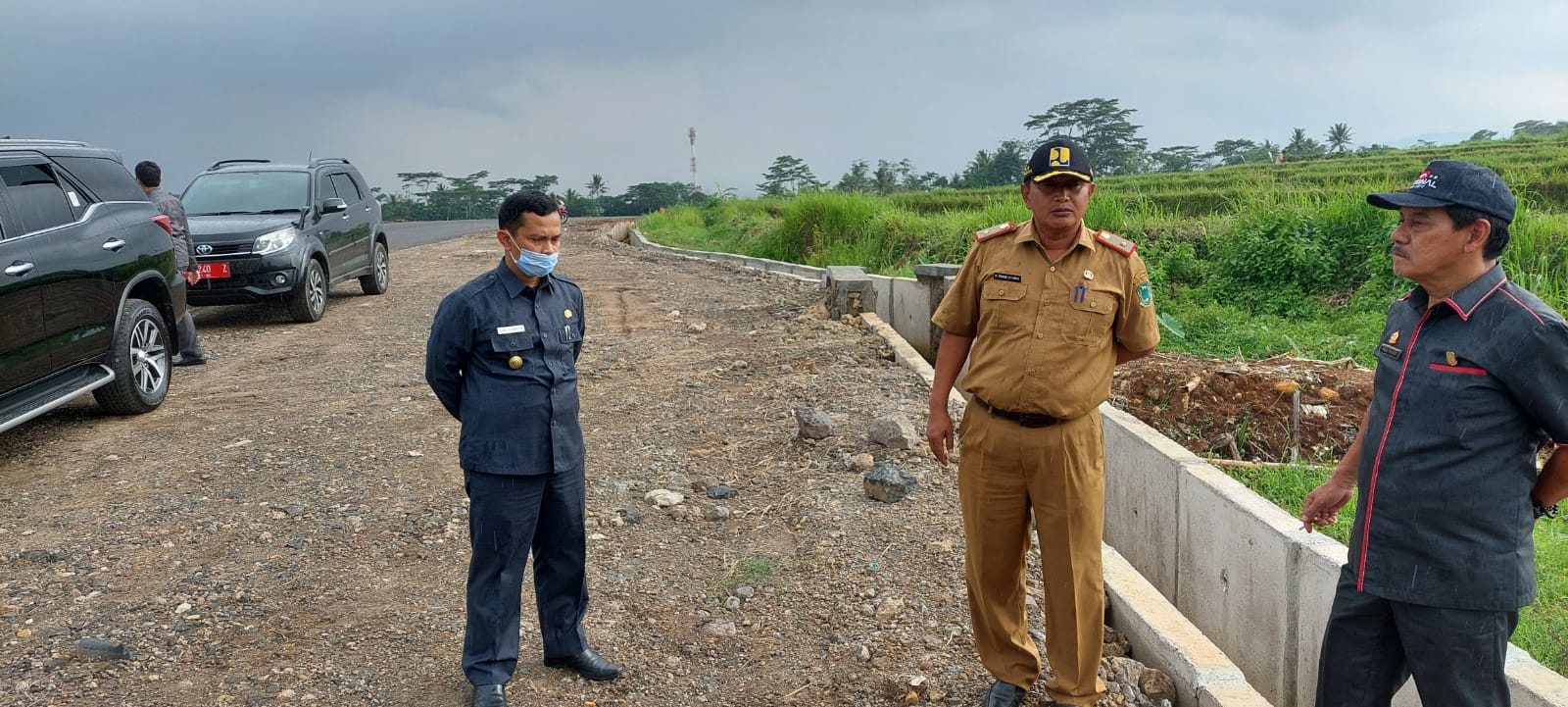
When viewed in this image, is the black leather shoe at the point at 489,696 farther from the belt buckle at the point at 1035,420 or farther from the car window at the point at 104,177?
the car window at the point at 104,177

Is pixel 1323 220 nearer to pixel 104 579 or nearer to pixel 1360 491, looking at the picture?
pixel 1360 491

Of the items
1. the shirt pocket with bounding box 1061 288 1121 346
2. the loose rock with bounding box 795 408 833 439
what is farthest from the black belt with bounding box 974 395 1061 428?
the loose rock with bounding box 795 408 833 439

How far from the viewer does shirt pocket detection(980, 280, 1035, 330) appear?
314 centimetres

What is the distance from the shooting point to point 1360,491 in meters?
2.63

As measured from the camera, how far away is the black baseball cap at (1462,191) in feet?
7.79

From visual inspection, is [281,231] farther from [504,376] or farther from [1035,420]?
[1035,420]

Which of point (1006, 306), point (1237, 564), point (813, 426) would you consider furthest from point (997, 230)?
point (813, 426)

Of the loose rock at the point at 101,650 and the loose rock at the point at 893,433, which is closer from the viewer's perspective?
the loose rock at the point at 101,650

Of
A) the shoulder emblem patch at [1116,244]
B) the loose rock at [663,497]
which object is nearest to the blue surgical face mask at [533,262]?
the shoulder emblem patch at [1116,244]

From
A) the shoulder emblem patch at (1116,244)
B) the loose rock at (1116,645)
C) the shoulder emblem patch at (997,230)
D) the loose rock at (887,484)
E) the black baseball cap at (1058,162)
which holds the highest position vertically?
the black baseball cap at (1058,162)

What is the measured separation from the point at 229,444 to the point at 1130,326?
5393 millimetres

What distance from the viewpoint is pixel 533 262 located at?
3.30m

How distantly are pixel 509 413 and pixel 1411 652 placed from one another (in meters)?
2.46

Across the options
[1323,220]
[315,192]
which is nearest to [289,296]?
[315,192]
